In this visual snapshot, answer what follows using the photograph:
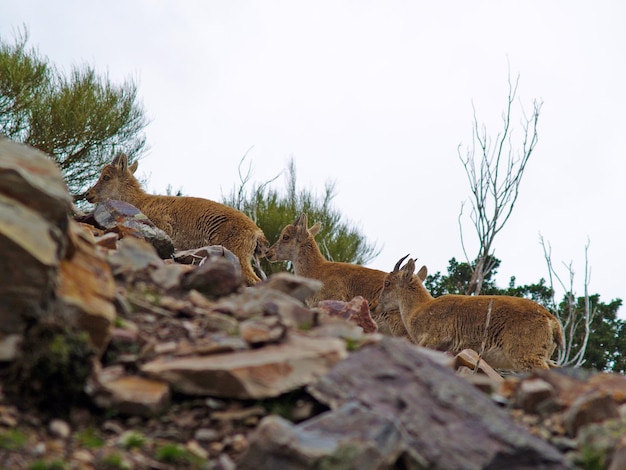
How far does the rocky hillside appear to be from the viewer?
14.8 feet

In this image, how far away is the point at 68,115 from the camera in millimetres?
17891

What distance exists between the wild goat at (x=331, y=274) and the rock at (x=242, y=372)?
732 cm

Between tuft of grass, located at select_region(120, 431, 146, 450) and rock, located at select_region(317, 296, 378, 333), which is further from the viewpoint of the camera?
rock, located at select_region(317, 296, 378, 333)

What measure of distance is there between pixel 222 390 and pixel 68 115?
14.0 metres

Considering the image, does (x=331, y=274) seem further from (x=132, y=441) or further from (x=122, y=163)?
(x=132, y=441)

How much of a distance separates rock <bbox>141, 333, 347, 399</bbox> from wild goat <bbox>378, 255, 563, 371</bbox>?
5235 mm

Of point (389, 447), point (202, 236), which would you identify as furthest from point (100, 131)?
point (389, 447)

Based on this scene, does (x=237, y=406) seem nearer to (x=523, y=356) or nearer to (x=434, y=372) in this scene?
(x=434, y=372)

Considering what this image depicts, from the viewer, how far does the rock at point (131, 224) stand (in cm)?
1141

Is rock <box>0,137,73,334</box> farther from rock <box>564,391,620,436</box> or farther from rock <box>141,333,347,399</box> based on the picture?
rock <box>564,391,620,436</box>

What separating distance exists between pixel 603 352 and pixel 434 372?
17147mm

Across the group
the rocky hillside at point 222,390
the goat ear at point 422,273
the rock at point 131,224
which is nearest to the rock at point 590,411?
the rocky hillside at point 222,390

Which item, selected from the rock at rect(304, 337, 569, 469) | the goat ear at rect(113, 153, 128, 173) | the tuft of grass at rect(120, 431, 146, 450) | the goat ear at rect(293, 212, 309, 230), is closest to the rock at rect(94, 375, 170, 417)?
the tuft of grass at rect(120, 431, 146, 450)

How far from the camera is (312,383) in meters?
5.14
